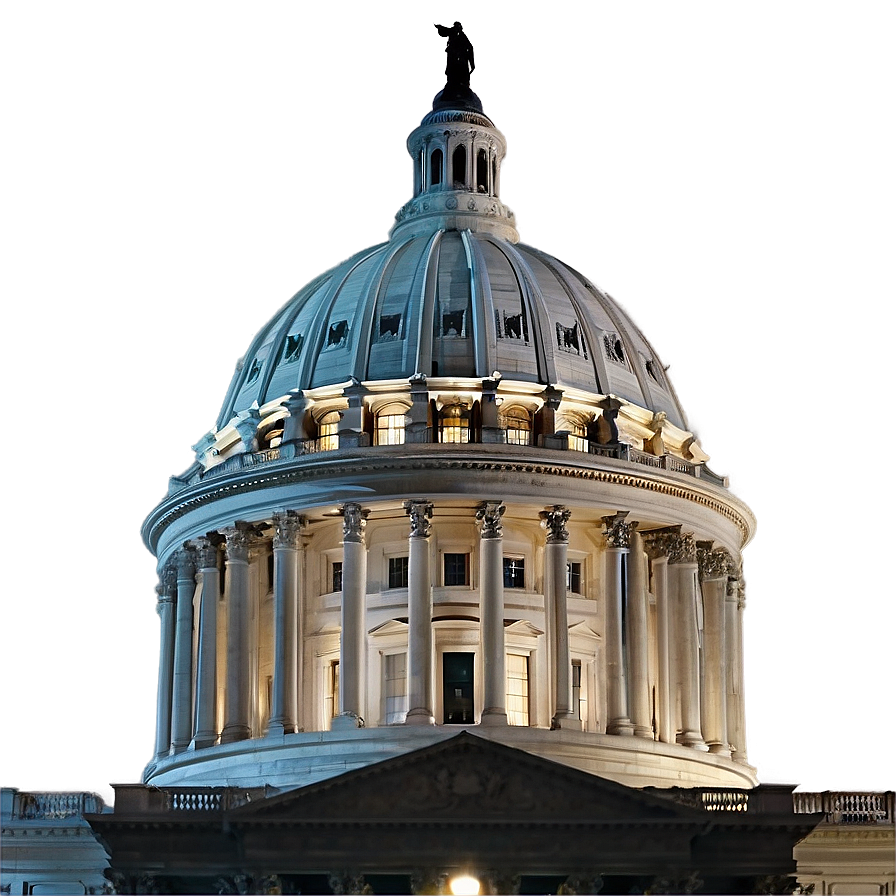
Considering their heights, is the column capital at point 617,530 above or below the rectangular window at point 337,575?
above

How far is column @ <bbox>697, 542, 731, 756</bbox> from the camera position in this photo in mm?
95750

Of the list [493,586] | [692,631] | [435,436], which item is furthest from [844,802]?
[435,436]

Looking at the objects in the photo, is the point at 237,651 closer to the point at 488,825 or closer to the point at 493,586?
the point at 493,586

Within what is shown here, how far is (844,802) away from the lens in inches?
3484

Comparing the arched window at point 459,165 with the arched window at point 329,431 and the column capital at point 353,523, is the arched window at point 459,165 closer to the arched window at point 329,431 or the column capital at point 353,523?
the arched window at point 329,431

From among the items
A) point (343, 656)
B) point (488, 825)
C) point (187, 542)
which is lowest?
point (488, 825)

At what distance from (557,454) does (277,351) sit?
616 inches

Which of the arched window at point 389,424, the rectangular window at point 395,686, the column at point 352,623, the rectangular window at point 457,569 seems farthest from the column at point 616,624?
the column at point 352,623

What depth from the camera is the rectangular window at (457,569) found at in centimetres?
9231

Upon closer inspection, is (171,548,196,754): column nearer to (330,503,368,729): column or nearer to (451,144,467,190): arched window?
(330,503,368,729): column

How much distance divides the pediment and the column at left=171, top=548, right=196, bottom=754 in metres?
19.2

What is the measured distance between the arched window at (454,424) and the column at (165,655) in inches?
530

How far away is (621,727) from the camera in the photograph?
293 feet

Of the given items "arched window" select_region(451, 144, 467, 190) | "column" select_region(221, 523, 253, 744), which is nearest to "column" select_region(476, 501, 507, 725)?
"column" select_region(221, 523, 253, 744)
